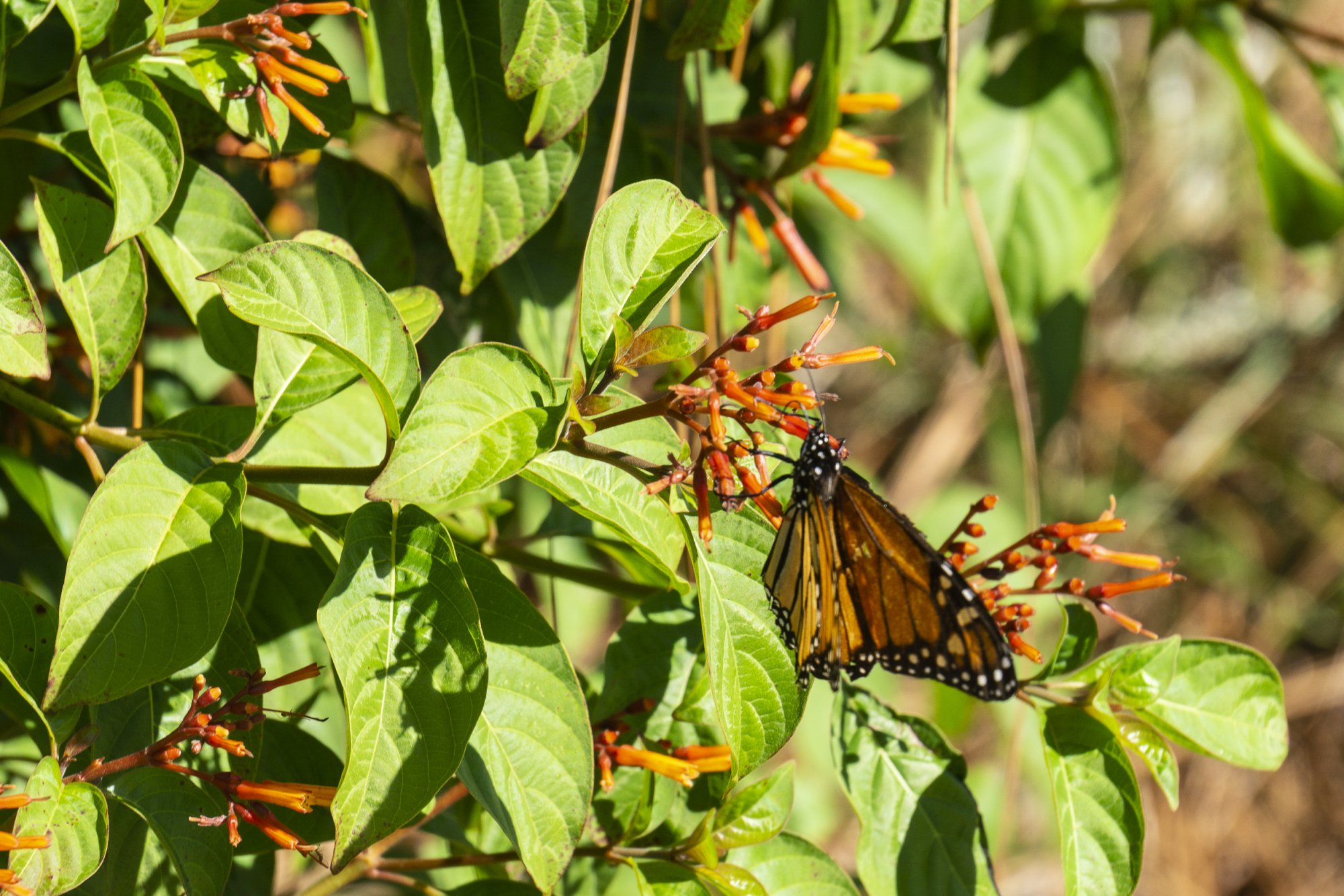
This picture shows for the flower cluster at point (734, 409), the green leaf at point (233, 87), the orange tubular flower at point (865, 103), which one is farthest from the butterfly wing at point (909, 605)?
the green leaf at point (233, 87)

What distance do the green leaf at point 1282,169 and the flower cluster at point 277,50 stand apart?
150cm

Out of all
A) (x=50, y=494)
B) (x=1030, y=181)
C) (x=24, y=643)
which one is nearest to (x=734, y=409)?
(x=24, y=643)

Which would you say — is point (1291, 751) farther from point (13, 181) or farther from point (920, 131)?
point (13, 181)

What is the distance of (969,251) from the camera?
68.7 inches

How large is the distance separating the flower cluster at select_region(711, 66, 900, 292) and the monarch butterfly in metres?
0.35

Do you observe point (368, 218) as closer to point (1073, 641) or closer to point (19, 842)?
point (19, 842)

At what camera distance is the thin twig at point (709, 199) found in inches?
52.6

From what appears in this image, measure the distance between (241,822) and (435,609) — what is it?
305mm

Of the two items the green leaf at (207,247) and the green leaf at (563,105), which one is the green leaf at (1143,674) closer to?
the green leaf at (563,105)

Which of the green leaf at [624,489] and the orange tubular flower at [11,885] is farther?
the green leaf at [624,489]

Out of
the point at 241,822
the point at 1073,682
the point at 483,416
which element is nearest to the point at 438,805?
the point at 241,822

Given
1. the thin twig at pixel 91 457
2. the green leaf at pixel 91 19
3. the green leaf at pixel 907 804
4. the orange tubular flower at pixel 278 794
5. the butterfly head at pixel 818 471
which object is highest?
the green leaf at pixel 91 19

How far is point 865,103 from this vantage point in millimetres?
1398

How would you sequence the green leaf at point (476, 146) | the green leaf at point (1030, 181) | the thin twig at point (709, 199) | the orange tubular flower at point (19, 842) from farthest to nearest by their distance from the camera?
1. the green leaf at point (1030, 181)
2. the thin twig at point (709, 199)
3. the green leaf at point (476, 146)
4. the orange tubular flower at point (19, 842)
